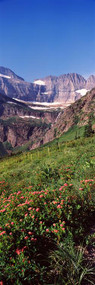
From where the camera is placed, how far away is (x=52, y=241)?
15.6 ft

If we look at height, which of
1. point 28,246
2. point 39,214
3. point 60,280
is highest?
point 39,214

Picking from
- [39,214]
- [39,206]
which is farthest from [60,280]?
[39,206]

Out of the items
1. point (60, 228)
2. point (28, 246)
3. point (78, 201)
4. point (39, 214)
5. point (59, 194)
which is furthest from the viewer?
point (59, 194)

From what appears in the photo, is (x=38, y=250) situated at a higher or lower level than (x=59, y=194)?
lower

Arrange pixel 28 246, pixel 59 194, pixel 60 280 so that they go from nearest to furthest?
pixel 60 280 → pixel 28 246 → pixel 59 194

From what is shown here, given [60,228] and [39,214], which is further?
[39,214]

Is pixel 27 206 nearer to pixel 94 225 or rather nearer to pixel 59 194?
pixel 59 194

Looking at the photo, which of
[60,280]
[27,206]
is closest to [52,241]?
[60,280]

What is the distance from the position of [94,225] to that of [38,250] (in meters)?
2.12

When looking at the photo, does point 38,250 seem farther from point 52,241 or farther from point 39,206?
point 39,206

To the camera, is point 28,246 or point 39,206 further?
point 39,206

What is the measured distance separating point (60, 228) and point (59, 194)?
6.00 ft

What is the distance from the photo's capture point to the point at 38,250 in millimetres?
4438

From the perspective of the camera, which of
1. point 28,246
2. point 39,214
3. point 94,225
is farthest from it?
point 94,225
